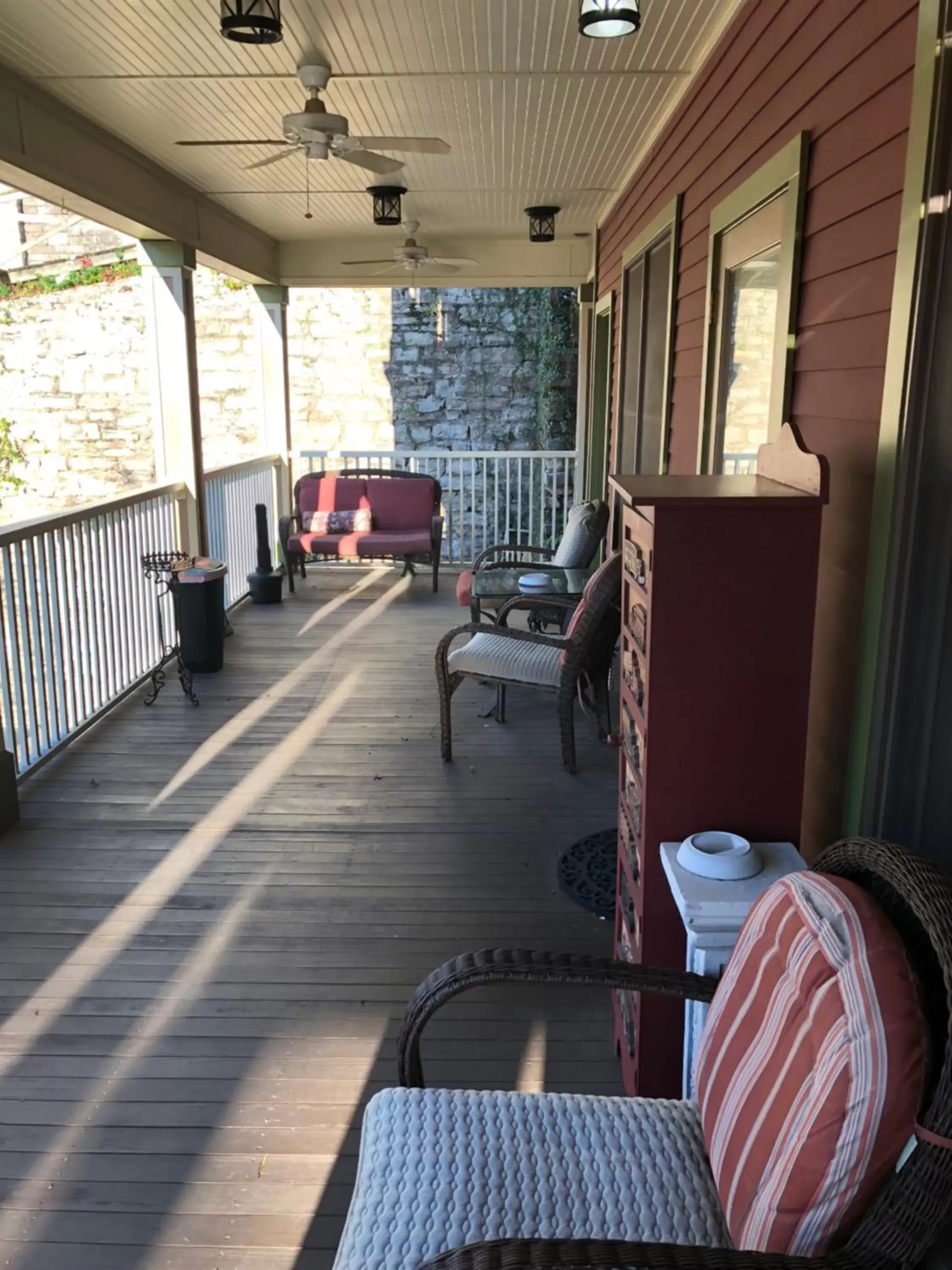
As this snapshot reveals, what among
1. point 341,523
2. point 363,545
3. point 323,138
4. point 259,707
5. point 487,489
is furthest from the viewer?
point 487,489

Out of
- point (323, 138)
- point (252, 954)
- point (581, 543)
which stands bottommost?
point (252, 954)

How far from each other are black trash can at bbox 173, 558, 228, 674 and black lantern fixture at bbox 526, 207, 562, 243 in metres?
3.29

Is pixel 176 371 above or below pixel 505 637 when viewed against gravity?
above

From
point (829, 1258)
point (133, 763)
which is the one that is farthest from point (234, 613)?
point (829, 1258)

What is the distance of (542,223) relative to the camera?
673 cm

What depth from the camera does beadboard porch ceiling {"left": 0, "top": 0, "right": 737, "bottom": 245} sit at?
3.20 m

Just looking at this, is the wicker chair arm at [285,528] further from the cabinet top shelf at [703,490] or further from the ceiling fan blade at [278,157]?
the cabinet top shelf at [703,490]

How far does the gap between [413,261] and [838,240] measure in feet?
16.4

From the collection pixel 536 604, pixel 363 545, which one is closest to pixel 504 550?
pixel 536 604

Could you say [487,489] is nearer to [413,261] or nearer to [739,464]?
[413,261]

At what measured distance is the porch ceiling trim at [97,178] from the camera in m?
3.77

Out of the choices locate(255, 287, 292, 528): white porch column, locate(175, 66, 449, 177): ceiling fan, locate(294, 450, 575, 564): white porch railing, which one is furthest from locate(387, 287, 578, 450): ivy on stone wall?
locate(175, 66, 449, 177): ceiling fan

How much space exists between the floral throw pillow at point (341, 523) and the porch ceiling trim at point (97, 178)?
77.7 inches

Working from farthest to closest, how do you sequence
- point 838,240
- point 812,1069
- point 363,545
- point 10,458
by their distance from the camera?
1. point 10,458
2. point 363,545
3. point 838,240
4. point 812,1069
